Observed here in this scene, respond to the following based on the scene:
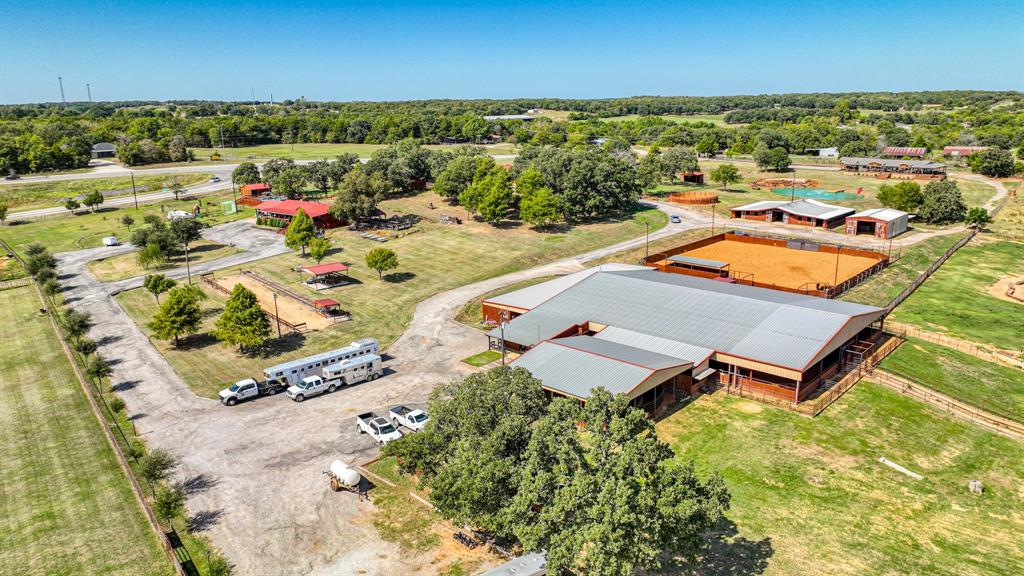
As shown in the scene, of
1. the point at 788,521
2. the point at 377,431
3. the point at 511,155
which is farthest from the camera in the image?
the point at 511,155

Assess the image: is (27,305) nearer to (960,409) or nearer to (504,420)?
(504,420)

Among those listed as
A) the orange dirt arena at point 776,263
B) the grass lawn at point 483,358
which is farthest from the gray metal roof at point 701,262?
the grass lawn at point 483,358

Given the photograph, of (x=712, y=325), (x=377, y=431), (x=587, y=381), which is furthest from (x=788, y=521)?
(x=377, y=431)

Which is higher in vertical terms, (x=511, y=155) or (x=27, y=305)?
(x=511, y=155)

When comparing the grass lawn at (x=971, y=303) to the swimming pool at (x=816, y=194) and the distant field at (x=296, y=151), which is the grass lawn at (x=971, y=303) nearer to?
the swimming pool at (x=816, y=194)

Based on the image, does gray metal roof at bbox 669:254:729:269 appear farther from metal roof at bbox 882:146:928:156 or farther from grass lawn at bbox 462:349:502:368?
metal roof at bbox 882:146:928:156

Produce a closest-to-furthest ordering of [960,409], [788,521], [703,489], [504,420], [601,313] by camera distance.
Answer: [703,489] < [504,420] < [788,521] < [960,409] < [601,313]

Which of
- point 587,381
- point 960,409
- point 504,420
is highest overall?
point 504,420

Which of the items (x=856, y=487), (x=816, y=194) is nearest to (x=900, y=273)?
(x=856, y=487)
